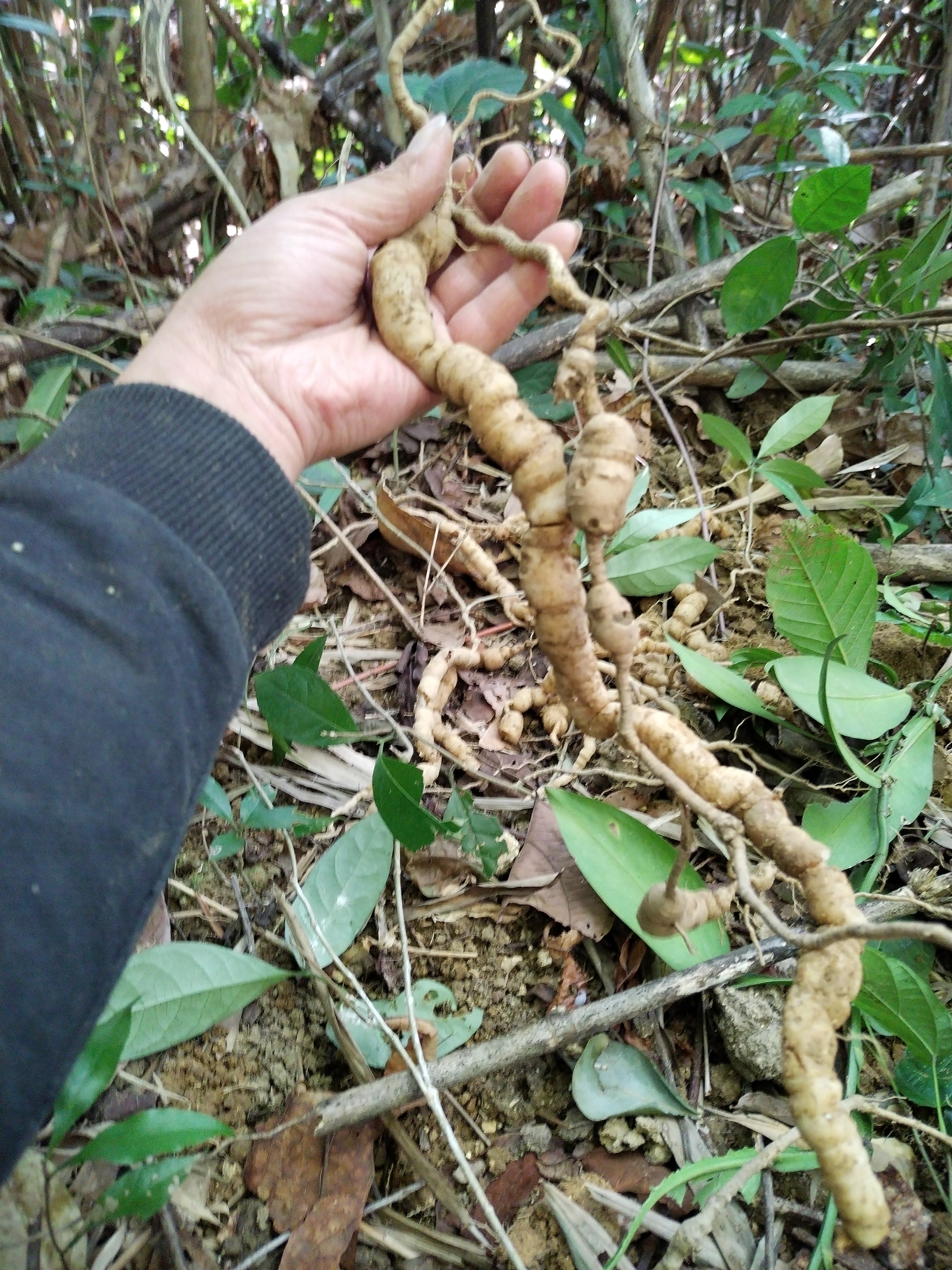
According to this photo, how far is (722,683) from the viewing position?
3.52 ft

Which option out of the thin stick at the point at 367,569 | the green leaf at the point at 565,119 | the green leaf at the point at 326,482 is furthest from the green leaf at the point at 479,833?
the green leaf at the point at 565,119

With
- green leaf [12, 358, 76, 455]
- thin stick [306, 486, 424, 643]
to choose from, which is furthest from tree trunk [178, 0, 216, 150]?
thin stick [306, 486, 424, 643]

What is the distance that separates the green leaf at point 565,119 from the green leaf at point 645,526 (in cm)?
93

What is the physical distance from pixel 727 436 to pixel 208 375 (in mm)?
906

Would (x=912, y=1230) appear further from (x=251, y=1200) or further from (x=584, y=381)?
(x=584, y=381)

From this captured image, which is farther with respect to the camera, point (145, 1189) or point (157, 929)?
point (157, 929)

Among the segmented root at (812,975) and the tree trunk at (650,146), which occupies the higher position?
the tree trunk at (650,146)

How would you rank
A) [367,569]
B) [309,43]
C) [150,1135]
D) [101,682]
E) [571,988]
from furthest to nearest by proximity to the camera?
[309,43] → [367,569] → [571,988] → [150,1135] → [101,682]

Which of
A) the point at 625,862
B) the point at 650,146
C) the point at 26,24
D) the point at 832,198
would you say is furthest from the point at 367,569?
the point at 26,24

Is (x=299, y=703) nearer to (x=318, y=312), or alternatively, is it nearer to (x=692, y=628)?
(x=318, y=312)

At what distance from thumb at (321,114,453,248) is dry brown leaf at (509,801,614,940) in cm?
79

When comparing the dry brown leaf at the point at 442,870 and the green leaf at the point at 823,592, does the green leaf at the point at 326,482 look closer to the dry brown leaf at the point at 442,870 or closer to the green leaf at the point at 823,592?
the dry brown leaf at the point at 442,870

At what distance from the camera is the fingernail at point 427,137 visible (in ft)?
3.07

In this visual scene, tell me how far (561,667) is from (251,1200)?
2.15ft
